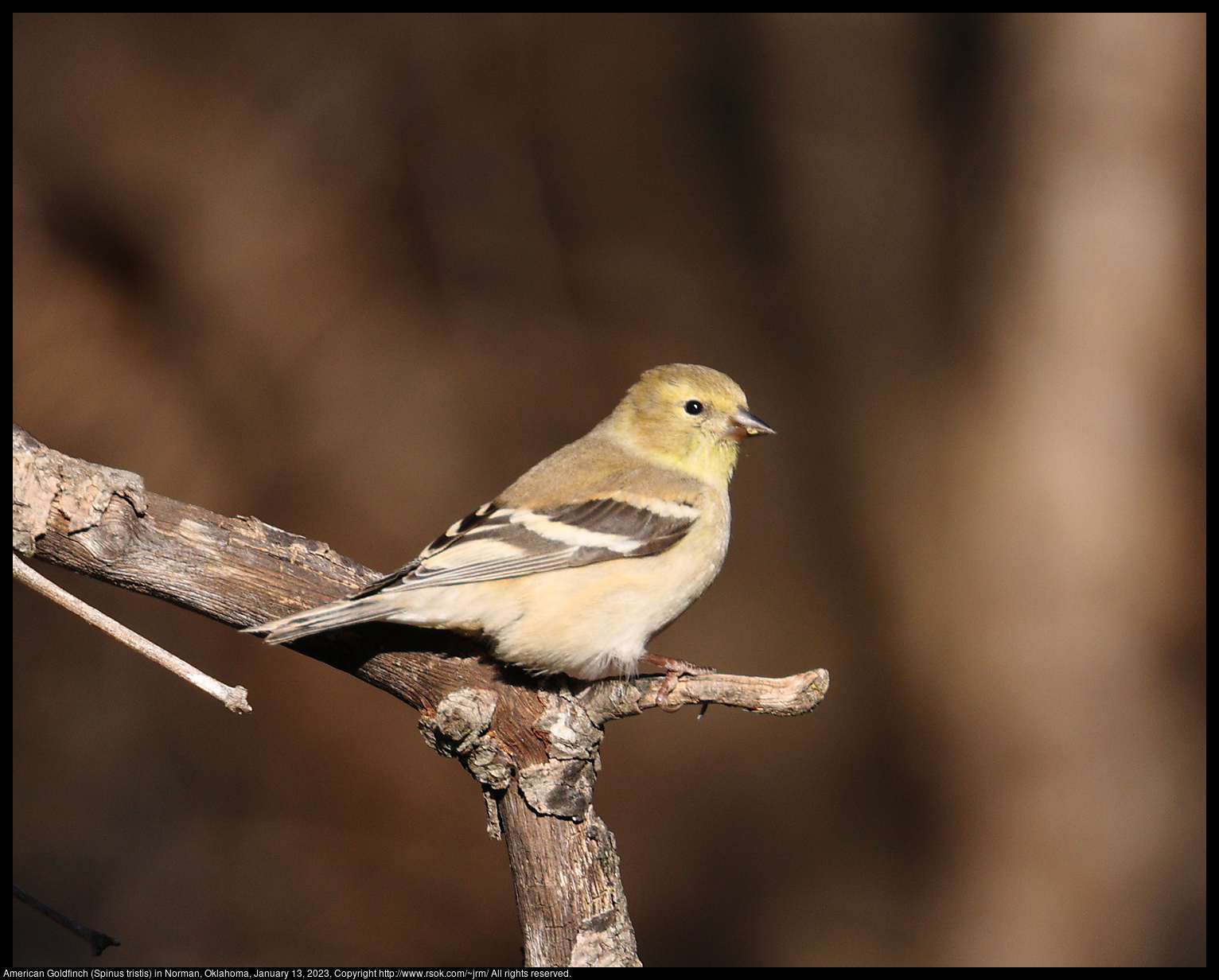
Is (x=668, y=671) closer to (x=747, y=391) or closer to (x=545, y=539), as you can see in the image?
(x=545, y=539)

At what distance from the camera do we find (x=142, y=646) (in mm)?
1849

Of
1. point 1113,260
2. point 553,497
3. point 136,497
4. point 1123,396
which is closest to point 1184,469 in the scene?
point 1123,396

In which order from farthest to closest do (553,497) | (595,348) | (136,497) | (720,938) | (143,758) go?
(595,348) → (720,938) → (143,758) → (553,497) → (136,497)

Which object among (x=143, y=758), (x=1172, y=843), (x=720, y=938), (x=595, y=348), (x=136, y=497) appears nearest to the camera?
(x=136, y=497)

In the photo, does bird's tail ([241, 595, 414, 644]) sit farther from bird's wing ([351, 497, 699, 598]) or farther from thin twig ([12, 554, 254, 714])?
thin twig ([12, 554, 254, 714])

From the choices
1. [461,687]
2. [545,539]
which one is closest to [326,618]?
[461,687]

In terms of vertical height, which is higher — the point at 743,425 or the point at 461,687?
the point at 743,425

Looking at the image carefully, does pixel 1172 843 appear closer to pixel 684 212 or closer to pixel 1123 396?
pixel 1123 396

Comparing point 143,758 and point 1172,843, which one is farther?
point 143,758

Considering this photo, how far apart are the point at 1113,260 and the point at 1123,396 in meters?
0.84

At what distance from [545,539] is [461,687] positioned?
563 millimetres

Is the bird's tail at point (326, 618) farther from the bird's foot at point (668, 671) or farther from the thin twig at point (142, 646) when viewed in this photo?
the bird's foot at point (668, 671)

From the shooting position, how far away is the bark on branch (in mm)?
2307

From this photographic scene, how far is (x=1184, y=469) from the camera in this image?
5625mm
